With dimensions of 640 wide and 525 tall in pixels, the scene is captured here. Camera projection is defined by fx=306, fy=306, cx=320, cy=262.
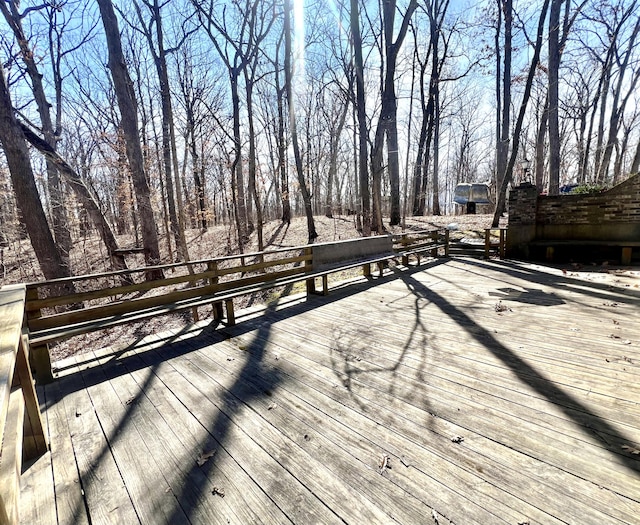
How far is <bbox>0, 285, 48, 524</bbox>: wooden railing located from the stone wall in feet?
32.3

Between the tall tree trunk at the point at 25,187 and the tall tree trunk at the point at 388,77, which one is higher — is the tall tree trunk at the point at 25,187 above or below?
below

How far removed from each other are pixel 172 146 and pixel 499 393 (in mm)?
11812

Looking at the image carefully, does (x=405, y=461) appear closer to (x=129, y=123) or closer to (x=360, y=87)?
(x=129, y=123)

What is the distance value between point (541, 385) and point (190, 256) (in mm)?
14392

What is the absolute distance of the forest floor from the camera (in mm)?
6869

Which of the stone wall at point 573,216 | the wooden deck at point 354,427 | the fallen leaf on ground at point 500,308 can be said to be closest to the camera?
the wooden deck at point 354,427

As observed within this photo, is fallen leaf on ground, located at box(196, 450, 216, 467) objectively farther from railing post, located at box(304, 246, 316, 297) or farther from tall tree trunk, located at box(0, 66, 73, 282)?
tall tree trunk, located at box(0, 66, 73, 282)

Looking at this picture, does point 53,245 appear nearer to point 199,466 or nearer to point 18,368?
point 18,368

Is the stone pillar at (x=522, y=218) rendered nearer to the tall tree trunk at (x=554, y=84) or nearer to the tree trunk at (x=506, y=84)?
the tree trunk at (x=506, y=84)

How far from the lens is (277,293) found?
7.52 metres

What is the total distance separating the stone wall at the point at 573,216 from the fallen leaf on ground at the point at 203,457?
9.15 metres

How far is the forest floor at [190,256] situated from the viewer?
6.87 m

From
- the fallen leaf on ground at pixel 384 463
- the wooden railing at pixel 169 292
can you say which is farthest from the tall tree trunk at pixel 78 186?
the fallen leaf on ground at pixel 384 463

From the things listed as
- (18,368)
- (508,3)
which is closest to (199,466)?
(18,368)
